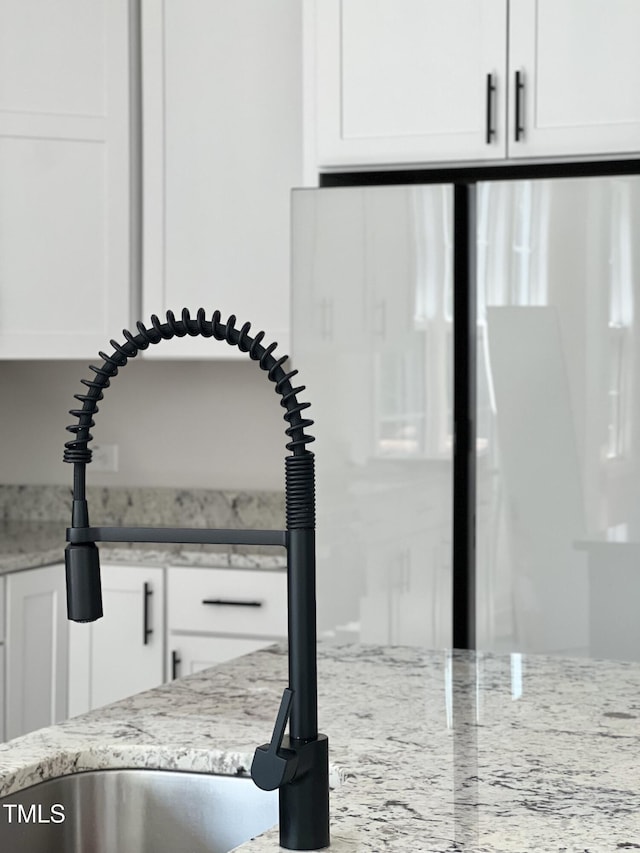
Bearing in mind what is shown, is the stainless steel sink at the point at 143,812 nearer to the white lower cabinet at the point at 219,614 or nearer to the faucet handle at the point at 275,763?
the faucet handle at the point at 275,763

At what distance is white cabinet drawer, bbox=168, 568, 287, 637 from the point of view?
2918mm

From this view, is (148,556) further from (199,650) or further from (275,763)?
(275,763)

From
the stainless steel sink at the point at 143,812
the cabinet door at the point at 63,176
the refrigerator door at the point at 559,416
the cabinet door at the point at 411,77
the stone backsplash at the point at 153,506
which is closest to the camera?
the stainless steel sink at the point at 143,812

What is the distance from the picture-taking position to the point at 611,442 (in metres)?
2.34

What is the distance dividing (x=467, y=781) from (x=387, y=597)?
1440mm

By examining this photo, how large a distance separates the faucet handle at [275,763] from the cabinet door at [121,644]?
219 cm

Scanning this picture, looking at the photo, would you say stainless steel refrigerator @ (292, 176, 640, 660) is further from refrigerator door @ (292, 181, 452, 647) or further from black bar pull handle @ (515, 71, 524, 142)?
black bar pull handle @ (515, 71, 524, 142)

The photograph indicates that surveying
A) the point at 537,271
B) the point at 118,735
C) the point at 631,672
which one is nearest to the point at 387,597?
the point at 537,271

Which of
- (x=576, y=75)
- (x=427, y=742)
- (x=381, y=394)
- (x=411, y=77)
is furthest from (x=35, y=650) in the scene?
(x=427, y=742)

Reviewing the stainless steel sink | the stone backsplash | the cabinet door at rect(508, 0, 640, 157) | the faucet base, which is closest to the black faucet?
the faucet base

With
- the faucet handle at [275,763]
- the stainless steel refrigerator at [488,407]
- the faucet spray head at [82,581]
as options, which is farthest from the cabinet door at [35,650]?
the faucet handle at [275,763]

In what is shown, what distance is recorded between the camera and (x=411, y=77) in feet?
8.47

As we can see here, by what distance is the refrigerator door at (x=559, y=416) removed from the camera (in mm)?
2336

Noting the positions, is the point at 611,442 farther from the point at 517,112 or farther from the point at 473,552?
the point at 517,112
